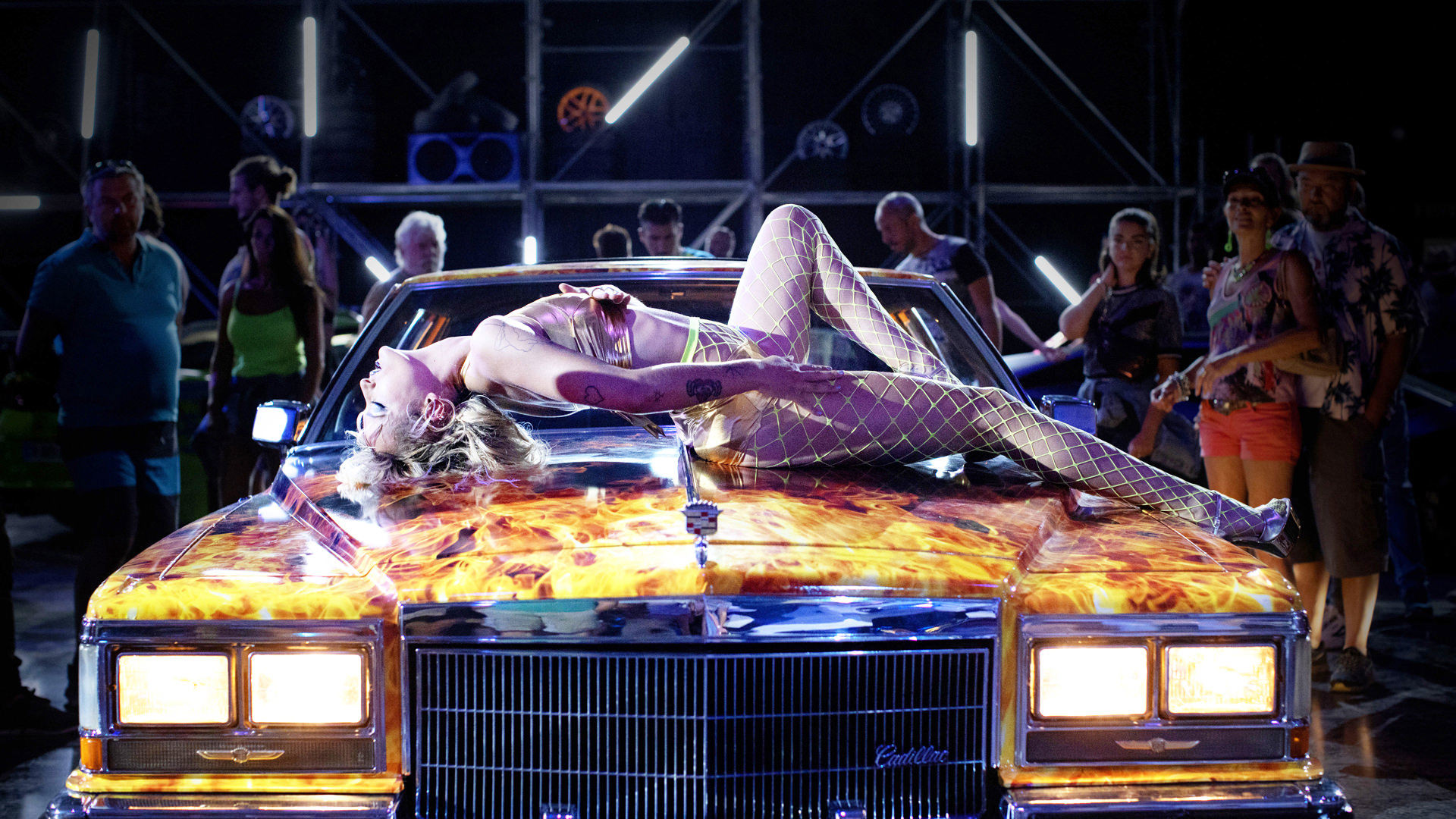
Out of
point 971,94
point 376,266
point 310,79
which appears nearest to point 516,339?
point 376,266

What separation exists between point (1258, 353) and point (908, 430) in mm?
2108

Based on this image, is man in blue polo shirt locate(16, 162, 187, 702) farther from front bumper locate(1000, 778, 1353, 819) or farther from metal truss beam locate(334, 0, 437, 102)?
metal truss beam locate(334, 0, 437, 102)

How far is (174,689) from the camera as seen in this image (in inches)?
71.2

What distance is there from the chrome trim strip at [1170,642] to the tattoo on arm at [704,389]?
95cm

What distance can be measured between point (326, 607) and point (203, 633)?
0.65 ft

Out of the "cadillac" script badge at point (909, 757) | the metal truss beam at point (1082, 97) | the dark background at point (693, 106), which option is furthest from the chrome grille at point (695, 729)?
the metal truss beam at point (1082, 97)

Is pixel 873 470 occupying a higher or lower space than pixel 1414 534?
higher

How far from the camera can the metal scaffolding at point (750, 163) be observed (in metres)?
10.5

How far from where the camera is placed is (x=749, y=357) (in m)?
2.78

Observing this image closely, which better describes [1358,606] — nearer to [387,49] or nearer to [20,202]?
[387,49]

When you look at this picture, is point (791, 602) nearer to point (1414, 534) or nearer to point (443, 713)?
point (443, 713)

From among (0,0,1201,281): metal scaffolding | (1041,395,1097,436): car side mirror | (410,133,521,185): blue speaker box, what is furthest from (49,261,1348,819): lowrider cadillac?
(410,133,521,185): blue speaker box

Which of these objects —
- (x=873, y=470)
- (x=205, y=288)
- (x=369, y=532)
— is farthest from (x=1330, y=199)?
(x=205, y=288)

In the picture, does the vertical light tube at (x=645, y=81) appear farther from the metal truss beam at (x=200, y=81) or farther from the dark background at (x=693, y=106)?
the metal truss beam at (x=200, y=81)
